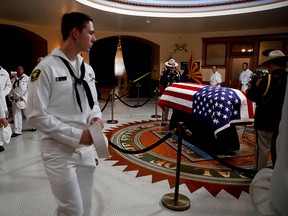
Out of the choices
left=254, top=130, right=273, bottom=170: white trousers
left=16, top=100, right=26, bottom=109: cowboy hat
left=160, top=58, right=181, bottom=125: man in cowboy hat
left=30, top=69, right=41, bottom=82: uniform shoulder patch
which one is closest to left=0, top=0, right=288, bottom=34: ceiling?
left=16, top=100, right=26, bottom=109: cowboy hat

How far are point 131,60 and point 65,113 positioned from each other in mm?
12945

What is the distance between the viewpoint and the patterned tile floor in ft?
7.90

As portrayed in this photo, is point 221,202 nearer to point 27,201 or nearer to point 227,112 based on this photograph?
point 227,112

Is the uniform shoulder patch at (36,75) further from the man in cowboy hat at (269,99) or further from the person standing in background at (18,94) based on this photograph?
the person standing in background at (18,94)

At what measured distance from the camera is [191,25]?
986cm

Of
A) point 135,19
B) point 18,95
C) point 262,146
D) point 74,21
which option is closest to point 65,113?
point 74,21

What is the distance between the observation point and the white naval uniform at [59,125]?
4.13 feet

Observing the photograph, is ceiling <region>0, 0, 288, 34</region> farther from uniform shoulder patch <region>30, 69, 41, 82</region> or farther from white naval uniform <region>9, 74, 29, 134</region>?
uniform shoulder patch <region>30, 69, 41, 82</region>

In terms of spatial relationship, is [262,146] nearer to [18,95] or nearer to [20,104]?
[20,104]

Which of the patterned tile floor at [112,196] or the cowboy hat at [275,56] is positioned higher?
the cowboy hat at [275,56]

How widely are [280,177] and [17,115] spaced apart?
550cm

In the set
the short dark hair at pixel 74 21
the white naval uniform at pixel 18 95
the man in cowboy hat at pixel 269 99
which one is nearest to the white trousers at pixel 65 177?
the short dark hair at pixel 74 21

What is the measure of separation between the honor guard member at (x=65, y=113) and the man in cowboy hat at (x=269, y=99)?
2.20m

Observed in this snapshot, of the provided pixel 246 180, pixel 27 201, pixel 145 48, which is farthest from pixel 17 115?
pixel 145 48
